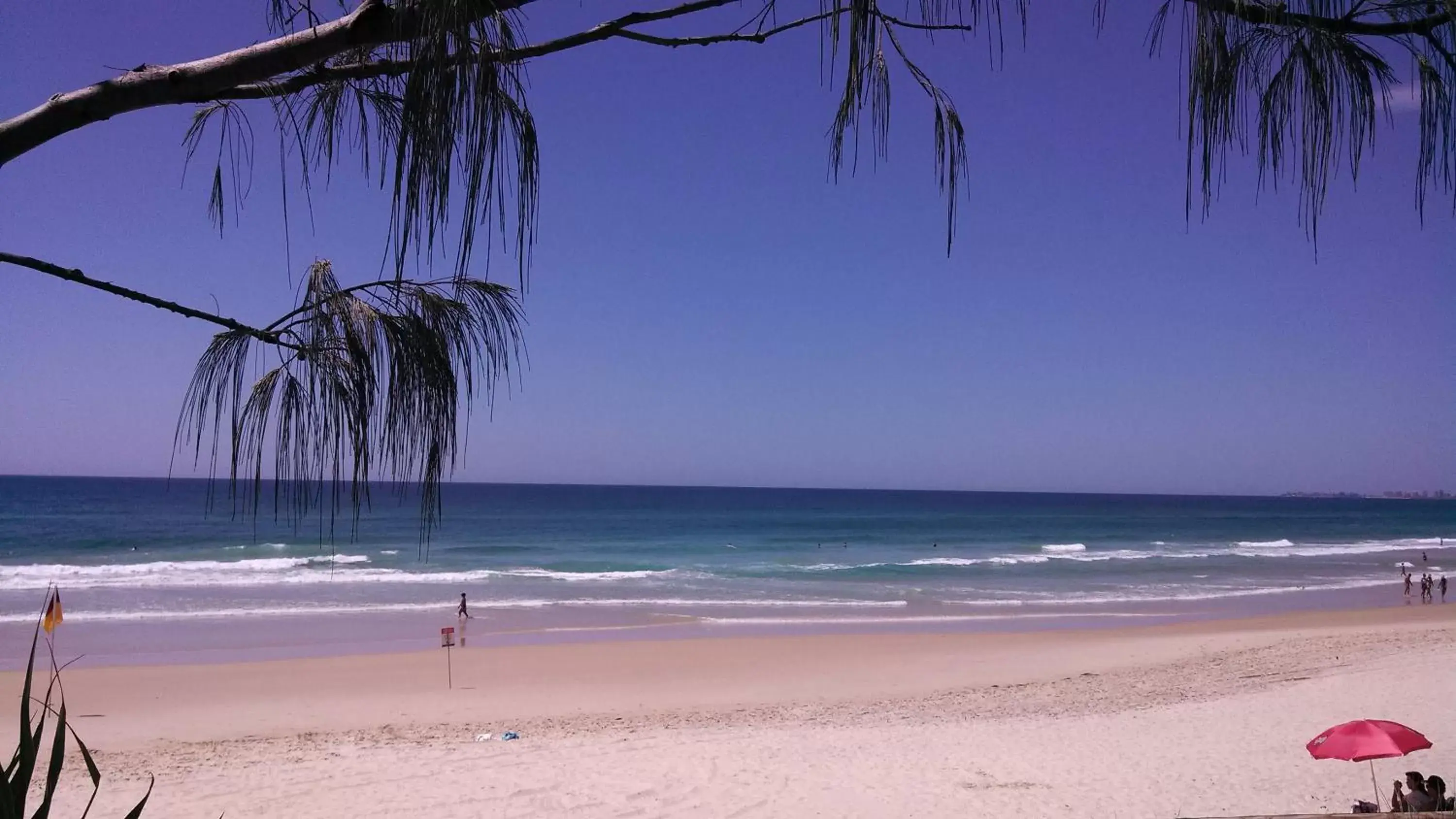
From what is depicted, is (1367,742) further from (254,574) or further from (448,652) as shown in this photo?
(254,574)

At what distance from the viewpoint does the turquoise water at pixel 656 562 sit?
22797 mm

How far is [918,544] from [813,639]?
2984 centimetres

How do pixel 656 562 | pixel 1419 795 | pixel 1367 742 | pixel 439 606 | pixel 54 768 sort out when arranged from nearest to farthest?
pixel 54 768 → pixel 1419 795 → pixel 1367 742 → pixel 439 606 → pixel 656 562

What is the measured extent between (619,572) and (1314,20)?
1192 inches

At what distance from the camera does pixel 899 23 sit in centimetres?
158

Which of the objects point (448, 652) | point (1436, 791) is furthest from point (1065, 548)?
point (1436, 791)

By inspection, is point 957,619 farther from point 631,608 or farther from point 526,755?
point 526,755

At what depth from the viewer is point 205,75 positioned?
1.30m

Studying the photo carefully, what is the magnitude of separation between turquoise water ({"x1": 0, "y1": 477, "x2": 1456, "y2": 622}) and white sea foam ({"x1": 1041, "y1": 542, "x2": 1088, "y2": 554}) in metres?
0.19

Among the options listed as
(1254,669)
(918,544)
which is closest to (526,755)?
(1254,669)

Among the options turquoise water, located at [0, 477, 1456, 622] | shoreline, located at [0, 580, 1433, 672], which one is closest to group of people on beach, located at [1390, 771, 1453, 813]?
turquoise water, located at [0, 477, 1456, 622]

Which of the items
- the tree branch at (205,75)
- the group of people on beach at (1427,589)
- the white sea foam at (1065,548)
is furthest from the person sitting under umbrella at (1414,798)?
the white sea foam at (1065,548)

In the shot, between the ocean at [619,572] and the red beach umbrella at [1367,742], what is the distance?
571 cm

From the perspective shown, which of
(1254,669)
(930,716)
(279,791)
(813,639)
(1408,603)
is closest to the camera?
Result: (279,791)
